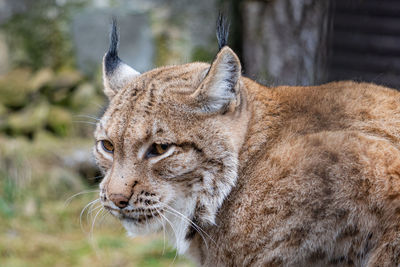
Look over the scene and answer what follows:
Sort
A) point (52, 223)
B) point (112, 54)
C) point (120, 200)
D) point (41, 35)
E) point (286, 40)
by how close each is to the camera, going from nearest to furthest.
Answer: point (120, 200), point (112, 54), point (286, 40), point (52, 223), point (41, 35)

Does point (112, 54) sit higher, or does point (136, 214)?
point (112, 54)

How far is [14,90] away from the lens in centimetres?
789

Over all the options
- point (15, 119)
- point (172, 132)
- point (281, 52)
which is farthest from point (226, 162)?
point (15, 119)

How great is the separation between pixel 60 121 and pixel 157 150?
16.2 feet

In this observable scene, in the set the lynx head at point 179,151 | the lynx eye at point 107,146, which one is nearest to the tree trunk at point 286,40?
the lynx head at point 179,151

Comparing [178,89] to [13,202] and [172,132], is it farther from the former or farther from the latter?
[13,202]

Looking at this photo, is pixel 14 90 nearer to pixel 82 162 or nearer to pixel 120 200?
pixel 82 162

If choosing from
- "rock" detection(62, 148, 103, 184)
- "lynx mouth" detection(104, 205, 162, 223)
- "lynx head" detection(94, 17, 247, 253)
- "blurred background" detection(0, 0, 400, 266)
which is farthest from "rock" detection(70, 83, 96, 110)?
"lynx mouth" detection(104, 205, 162, 223)

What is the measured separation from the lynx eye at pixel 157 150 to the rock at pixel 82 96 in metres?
4.90

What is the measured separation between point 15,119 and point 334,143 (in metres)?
5.87

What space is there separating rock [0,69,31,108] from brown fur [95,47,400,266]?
16.2 feet

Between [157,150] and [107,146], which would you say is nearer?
[157,150]

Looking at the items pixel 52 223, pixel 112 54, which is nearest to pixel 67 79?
pixel 52 223

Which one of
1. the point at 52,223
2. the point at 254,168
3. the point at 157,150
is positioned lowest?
the point at 52,223
